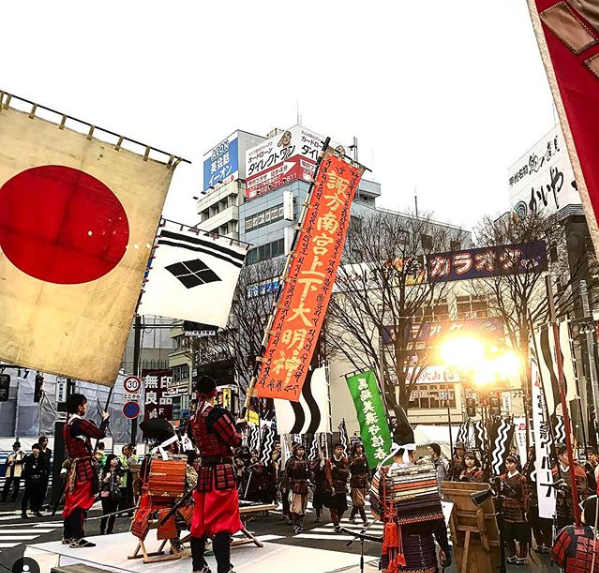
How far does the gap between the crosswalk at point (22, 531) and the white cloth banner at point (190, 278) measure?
22.3ft

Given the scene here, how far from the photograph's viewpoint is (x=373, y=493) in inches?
274

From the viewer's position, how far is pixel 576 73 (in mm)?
3002

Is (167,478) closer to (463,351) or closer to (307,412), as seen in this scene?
(307,412)

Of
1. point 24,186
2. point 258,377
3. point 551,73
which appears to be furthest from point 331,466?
point 551,73

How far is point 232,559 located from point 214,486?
2045 millimetres

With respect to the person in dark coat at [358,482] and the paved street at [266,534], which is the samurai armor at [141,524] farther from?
the person in dark coat at [358,482]

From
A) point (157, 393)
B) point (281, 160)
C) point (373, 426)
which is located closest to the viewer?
point (373, 426)

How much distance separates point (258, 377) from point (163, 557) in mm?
2777

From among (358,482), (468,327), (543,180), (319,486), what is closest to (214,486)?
(358,482)

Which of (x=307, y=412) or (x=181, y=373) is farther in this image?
(x=181, y=373)

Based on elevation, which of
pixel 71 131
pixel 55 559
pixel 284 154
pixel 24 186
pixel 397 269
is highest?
pixel 284 154

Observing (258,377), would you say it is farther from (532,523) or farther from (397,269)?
(397,269)

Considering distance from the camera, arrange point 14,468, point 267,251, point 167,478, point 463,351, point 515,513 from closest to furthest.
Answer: point 167,478 → point 515,513 → point 463,351 → point 14,468 → point 267,251

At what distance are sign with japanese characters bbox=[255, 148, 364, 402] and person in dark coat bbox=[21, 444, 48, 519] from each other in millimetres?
10745
